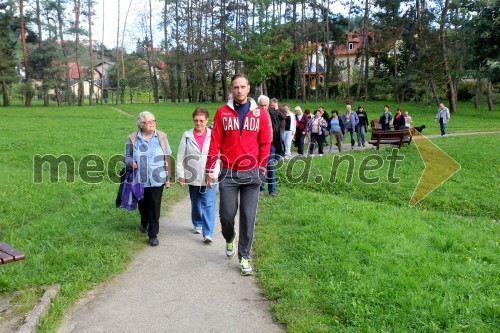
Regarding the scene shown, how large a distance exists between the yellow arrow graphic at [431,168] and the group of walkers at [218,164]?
3980 millimetres

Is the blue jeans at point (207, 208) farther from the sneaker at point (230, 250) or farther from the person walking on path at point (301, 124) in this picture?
the person walking on path at point (301, 124)

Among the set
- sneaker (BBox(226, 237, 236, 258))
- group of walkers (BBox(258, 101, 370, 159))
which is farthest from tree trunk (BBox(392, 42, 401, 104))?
sneaker (BBox(226, 237, 236, 258))

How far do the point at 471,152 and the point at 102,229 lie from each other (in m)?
13.5

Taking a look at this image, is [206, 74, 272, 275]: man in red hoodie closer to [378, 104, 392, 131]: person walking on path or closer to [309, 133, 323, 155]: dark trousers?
[309, 133, 323, 155]: dark trousers

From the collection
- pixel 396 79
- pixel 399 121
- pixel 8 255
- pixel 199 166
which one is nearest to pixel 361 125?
pixel 399 121

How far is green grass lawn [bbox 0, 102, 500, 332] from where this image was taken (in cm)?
400

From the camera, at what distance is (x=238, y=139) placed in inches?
189

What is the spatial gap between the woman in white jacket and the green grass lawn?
0.79 meters

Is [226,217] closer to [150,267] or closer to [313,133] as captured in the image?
[150,267]

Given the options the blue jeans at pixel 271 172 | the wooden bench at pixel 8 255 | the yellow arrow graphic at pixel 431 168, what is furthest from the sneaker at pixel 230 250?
the yellow arrow graphic at pixel 431 168

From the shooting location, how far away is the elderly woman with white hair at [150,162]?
5.96m

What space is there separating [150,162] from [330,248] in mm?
2676

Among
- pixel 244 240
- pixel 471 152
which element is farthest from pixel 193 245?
pixel 471 152

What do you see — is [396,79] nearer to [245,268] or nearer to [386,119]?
[386,119]
